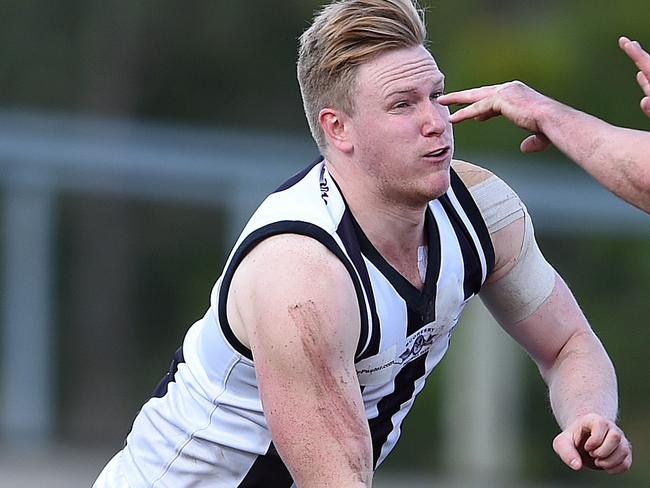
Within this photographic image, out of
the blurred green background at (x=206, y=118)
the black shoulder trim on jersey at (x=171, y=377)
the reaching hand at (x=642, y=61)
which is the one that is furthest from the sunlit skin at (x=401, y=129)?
the blurred green background at (x=206, y=118)

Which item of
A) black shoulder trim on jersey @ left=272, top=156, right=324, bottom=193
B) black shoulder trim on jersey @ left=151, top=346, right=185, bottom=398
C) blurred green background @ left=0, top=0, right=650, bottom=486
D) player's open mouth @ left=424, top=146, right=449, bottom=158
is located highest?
blurred green background @ left=0, top=0, right=650, bottom=486

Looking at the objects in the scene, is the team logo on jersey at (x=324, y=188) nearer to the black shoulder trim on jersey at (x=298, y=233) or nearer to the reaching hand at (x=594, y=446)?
the black shoulder trim on jersey at (x=298, y=233)

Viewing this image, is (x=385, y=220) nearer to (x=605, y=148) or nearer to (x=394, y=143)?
(x=394, y=143)

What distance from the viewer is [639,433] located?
12.5 metres

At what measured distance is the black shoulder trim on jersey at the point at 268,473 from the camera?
4.14 meters

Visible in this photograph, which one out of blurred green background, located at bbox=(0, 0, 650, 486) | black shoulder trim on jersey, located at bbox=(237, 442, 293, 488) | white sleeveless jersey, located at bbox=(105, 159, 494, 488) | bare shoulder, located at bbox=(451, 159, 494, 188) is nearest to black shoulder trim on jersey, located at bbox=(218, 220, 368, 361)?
white sleeveless jersey, located at bbox=(105, 159, 494, 488)

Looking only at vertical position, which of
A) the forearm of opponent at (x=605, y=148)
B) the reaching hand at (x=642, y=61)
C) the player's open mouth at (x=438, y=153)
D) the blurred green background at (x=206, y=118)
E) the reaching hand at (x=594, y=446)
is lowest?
the reaching hand at (x=594, y=446)

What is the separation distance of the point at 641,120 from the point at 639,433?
11.1ft

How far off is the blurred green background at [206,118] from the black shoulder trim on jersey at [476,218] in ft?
24.4

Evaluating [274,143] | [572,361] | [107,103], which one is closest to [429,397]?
[274,143]

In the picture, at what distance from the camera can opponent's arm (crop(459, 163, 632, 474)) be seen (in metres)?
4.23

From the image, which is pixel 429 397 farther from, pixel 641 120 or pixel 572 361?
pixel 572 361

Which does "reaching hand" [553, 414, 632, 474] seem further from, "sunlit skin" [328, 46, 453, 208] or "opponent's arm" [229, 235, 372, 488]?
"sunlit skin" [328, 46, 453, 208]

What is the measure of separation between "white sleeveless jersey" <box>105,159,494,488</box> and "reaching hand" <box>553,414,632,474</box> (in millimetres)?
498
